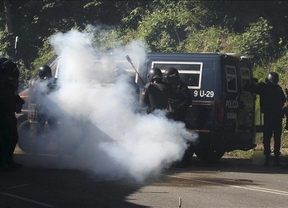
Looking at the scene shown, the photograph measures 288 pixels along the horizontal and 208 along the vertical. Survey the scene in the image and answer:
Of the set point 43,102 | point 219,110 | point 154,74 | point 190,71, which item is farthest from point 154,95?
point 43,102

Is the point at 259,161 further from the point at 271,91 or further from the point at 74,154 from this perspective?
the point at 74,154

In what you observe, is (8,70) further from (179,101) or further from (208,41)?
(208,41)

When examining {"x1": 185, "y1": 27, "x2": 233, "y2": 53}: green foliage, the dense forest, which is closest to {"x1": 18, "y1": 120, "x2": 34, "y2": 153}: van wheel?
the dense forest

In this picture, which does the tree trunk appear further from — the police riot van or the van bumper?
the van bumper

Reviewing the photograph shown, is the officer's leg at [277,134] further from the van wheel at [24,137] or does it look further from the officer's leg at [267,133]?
the van wheel at [24,137]

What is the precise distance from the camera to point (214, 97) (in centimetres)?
1433

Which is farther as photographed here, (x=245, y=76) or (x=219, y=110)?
(x=245, y=76)

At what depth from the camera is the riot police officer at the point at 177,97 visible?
546 inches

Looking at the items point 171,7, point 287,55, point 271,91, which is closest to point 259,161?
point 271,91

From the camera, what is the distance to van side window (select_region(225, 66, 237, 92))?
48.0 ft

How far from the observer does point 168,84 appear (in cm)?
1416

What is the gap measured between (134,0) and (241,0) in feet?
18.2

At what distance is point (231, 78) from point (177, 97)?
1446 mm

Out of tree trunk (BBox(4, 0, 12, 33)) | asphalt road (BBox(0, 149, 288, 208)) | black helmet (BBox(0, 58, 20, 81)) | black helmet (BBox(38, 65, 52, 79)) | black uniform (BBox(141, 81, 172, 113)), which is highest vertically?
tree trunk (BBox(4, 0, 12, 33))
